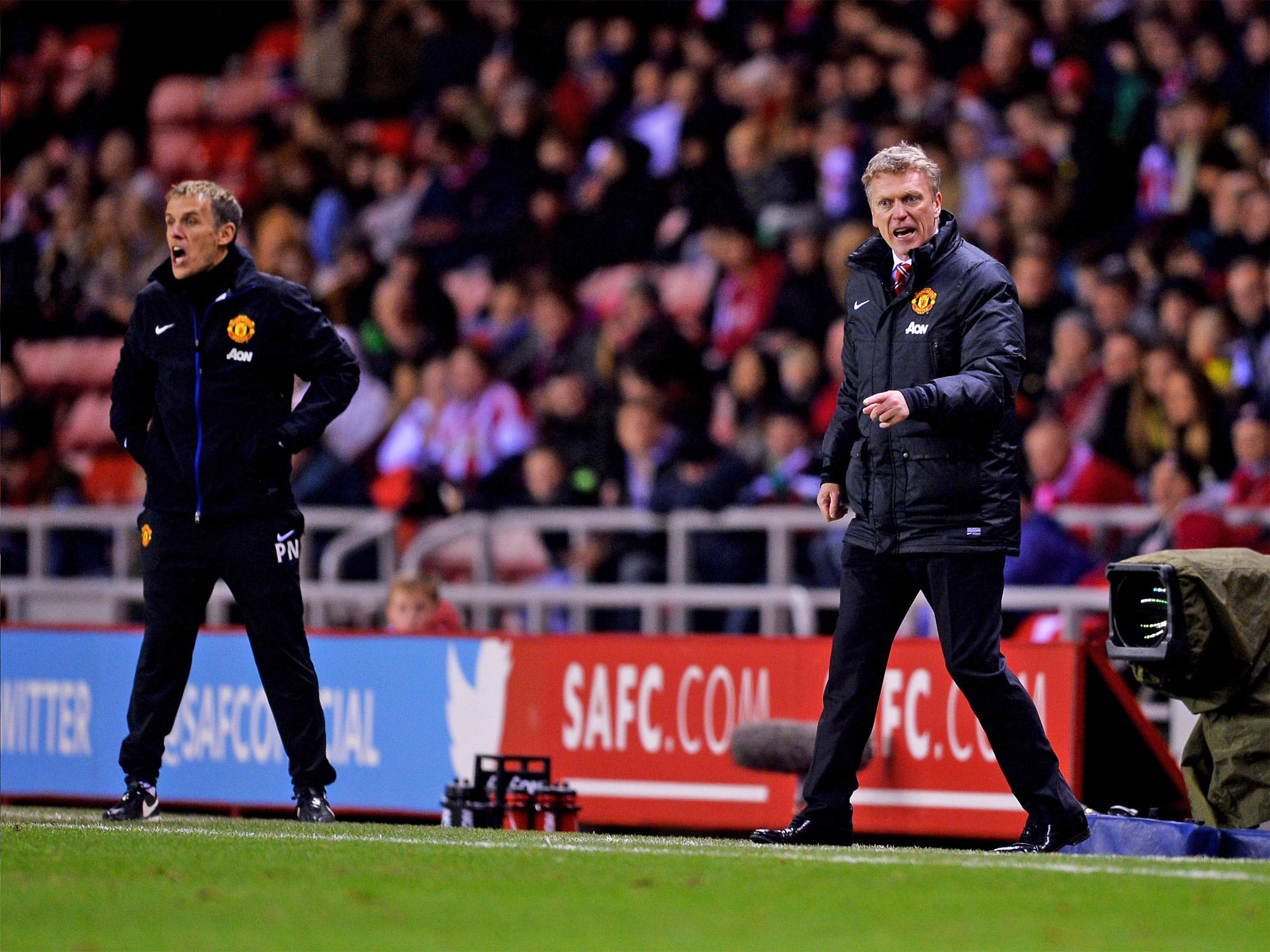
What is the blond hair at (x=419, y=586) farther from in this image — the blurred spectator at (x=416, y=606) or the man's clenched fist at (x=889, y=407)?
the man's clenched fist at (x=889, y=407)

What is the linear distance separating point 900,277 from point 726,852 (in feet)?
6.50

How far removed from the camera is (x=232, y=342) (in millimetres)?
8438

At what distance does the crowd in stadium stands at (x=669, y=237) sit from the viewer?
12750mm

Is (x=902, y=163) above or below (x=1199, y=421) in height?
above

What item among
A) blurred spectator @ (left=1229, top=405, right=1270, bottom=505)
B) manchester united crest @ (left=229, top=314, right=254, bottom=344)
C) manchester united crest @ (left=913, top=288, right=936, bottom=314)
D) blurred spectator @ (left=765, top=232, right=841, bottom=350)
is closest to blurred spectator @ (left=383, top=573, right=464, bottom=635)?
blurred spectator @ (left=765, top=232, right=841, bottom=350)

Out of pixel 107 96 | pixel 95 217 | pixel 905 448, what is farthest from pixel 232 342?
pixel 107 96

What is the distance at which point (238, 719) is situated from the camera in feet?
39.3

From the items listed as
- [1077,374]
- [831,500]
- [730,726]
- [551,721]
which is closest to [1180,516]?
[1077,374]

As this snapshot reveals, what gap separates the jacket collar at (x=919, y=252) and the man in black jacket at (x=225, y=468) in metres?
2.16

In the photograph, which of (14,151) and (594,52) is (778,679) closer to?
(594,52)

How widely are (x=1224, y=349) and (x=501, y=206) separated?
682 centimetres

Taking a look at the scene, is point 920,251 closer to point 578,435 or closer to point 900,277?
point 900,277

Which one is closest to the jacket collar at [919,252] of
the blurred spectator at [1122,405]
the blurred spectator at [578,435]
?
the blurred spectator at [1122,405]

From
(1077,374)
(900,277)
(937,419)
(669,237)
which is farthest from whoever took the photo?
(669,237)
